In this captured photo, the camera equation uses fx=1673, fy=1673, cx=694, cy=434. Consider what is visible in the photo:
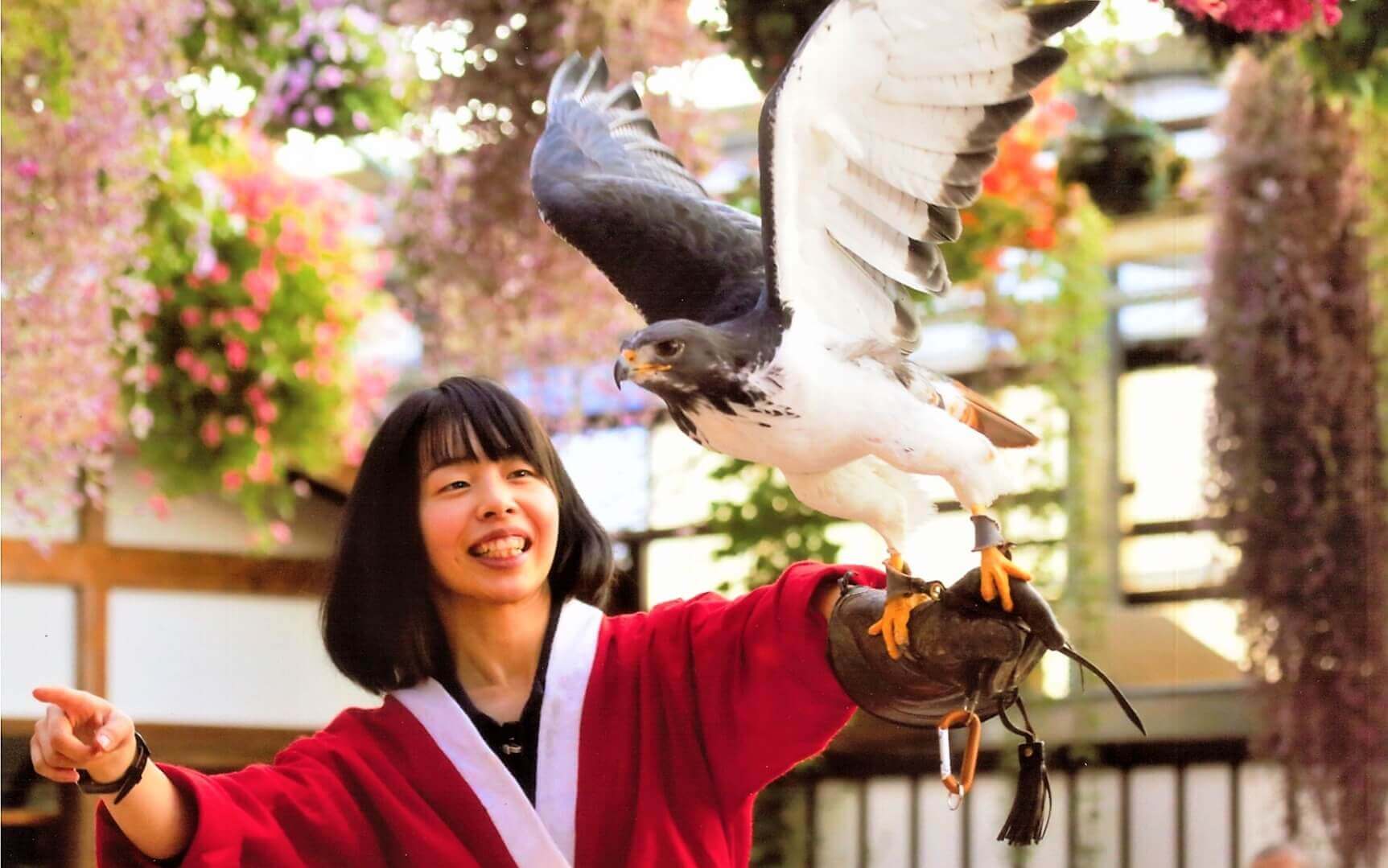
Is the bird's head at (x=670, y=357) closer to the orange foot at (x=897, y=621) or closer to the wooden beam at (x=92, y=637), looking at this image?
the orange foot at (x=897, y=621)

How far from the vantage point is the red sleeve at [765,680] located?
37.7 inches

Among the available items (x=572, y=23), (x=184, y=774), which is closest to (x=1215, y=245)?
(x=572, y=23)

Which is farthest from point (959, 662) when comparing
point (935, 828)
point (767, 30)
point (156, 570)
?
point (935, 828)

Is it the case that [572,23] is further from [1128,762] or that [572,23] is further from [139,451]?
[1128,762]

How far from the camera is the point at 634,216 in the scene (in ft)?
3.47

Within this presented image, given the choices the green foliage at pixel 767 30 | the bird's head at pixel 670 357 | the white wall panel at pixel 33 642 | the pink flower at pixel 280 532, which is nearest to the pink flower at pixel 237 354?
the pink flower at pixel 280 532

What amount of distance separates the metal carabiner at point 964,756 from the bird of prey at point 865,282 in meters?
0.05

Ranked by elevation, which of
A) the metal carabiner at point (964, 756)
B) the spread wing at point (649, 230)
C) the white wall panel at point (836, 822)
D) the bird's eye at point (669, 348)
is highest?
the spread wing at point (649, 230)

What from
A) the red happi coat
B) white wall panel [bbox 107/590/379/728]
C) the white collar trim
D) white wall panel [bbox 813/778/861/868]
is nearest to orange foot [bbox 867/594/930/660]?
the red happi coat

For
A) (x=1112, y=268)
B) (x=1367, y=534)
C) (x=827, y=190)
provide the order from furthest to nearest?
(x=1112, y=268)
(x=1367, y=534)
(x=827, y=190)

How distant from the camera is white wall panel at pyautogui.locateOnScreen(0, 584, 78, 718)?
6.06 feet

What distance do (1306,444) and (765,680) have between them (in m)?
→ 1.28

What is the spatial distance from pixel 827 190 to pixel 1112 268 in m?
1.44

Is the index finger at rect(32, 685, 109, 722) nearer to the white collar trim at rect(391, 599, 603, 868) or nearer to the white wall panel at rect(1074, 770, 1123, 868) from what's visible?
the white collar trim at rect(391, 599, 603, 868)
